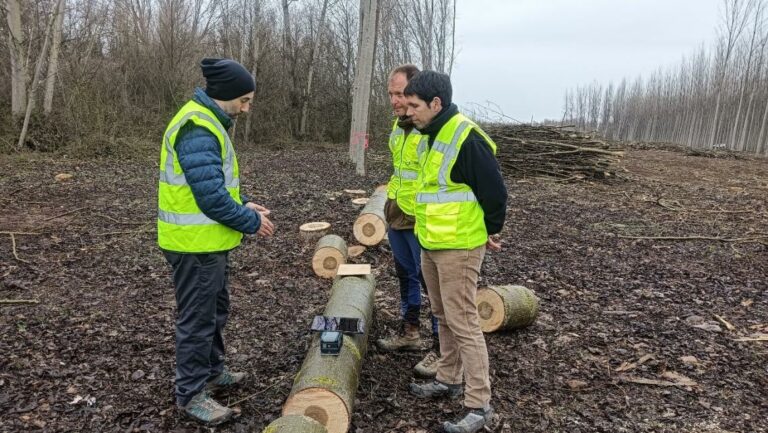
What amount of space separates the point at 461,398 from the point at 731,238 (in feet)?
20.0

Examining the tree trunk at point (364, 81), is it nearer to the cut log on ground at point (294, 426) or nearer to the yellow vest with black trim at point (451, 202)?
the yellow vest with black trim at point (451, 202)

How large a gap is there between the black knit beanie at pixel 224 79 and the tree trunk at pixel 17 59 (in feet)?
43.1

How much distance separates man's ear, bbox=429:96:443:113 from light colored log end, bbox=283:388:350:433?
1.57 meters

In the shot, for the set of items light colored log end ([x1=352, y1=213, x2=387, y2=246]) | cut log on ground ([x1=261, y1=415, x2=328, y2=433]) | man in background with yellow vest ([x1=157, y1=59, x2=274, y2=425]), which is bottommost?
cut log on ground ([x1=261, y1=415, x2=328, y2=433])

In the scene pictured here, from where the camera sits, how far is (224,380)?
324 centimetres

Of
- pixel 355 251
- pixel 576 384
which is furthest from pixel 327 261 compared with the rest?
pixel 576 384

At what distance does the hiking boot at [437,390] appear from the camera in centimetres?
322

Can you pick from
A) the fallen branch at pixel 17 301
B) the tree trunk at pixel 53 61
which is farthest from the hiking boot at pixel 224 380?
the tree trunk at pixel 53 61

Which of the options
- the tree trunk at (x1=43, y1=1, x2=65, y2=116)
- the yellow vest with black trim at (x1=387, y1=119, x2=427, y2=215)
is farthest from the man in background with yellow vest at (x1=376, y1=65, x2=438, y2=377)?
the tree trunk at (x1=43, y1=1, x2=65, y2=116)

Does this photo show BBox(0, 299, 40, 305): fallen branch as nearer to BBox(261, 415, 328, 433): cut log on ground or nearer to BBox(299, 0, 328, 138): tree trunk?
BBox(261, 415, 328, 433): cut log on ground

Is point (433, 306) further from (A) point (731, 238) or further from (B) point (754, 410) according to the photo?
(A) point (731, 238)

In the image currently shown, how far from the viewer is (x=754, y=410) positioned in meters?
3.15

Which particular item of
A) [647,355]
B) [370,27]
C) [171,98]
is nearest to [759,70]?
[370,27]

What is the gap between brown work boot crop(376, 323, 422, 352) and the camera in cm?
384
